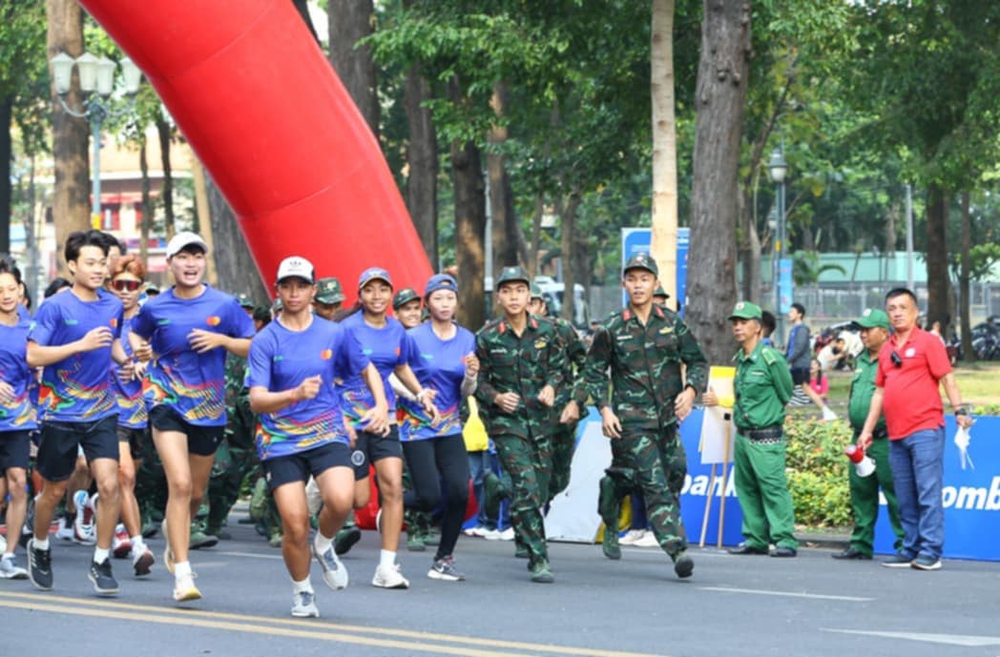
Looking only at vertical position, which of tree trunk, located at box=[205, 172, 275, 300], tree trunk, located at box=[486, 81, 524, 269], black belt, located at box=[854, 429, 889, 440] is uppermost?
tree trunk, located at box=[486, 81, 524, 269]

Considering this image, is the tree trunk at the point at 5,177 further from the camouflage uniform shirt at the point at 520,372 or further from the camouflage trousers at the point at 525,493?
the camouflage trousers at the point at 525,493

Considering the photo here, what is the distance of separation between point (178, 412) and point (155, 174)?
12083 centimetres

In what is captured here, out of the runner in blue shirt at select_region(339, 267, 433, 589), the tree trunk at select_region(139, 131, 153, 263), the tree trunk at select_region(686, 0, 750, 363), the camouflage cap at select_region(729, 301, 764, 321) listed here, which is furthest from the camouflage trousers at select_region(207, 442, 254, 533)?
the tree trunk at select_region(139, 131, 153, 263)

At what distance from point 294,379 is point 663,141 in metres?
9.66

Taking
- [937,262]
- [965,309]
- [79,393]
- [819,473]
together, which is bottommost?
[819,473]

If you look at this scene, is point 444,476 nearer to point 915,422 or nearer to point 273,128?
point 915,422

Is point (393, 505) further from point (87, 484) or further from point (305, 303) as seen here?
point (87, 484)

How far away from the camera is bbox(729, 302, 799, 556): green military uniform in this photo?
517 inches

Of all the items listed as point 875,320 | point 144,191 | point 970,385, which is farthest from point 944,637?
point 144,191

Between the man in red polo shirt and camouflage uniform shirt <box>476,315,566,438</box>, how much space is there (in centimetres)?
243

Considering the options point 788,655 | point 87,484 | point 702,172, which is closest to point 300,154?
point 87,484

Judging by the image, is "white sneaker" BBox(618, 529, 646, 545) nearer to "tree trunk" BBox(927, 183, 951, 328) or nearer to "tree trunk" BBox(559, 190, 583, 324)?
"tree trunk" BBox(927, 183, 951, 328)

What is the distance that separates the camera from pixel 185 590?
378 inches

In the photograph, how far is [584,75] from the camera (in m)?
24.5
